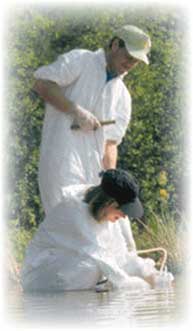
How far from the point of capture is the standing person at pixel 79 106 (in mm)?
8195

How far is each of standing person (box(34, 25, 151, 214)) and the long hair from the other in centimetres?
61

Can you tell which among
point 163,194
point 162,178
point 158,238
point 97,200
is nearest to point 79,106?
point 97,200

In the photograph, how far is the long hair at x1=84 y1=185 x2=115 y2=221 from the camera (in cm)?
752

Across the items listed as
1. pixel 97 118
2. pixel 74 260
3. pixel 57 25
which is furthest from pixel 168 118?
pixel 74 260

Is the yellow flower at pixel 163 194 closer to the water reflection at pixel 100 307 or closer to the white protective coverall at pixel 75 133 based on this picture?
the white protective coverall at pixel 75 133

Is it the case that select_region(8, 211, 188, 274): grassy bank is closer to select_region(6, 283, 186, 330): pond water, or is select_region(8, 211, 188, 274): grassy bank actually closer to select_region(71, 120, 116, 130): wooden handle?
select_region(71, 120, 116, 130): wooden handle

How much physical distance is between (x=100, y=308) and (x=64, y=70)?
7.35 feet

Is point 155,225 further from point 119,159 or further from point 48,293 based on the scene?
point 48,293

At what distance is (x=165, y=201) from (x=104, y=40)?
1728mm

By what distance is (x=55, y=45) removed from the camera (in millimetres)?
12836

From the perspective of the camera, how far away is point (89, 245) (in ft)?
24.8

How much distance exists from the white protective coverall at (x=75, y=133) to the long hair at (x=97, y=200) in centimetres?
63

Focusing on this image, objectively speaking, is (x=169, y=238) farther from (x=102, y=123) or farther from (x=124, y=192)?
(x=124, y=192)

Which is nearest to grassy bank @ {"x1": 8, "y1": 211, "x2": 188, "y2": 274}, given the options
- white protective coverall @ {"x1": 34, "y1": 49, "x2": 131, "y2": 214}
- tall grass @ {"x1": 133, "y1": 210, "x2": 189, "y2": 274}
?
tall grass @ {"x1": 133, "y1": 210, "x2": 189, "y2": 274}
